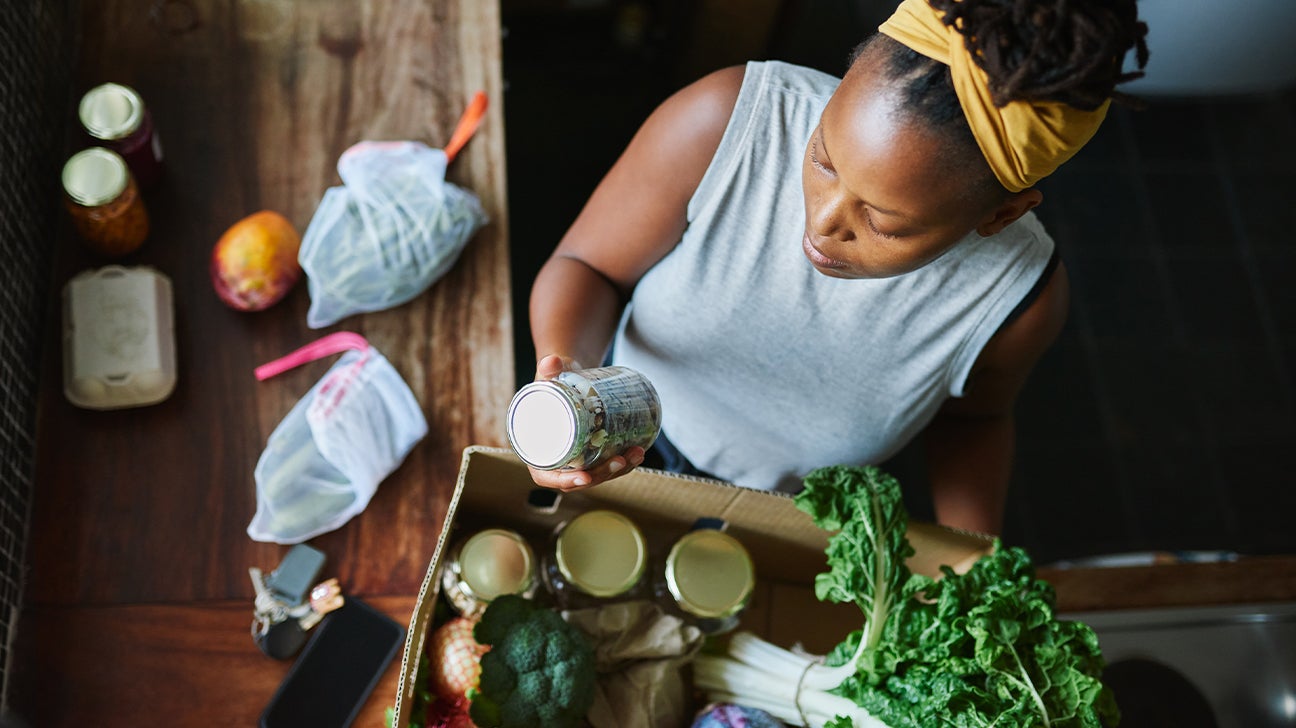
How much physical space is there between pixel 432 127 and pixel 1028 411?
1.67 m

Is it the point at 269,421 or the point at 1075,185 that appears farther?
the point at 1075,185

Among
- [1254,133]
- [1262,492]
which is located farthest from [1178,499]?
[1254,133]

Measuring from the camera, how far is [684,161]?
1.01 meters

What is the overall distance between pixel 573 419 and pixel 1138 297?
2254mm

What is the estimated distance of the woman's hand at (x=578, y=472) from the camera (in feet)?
2.75

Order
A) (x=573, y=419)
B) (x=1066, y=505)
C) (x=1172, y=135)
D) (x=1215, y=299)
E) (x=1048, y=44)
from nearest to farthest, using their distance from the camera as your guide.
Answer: (x=1048, y=44), (x=573, y=419), (x=1066, y=505), (x=1215, y=299), (x=1172, y=135)

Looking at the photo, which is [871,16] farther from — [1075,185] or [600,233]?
[600,233]

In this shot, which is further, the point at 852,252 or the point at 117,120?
the point at 117,120

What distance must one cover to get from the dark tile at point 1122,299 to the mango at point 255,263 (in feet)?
6.55

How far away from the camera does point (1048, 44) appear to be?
0.65 m

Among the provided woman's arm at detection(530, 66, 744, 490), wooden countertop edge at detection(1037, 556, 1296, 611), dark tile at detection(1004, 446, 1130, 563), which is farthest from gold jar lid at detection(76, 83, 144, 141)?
dark tile at detection(1004, 446, 1130, 563)

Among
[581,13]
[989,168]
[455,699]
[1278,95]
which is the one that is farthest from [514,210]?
[1278,95]

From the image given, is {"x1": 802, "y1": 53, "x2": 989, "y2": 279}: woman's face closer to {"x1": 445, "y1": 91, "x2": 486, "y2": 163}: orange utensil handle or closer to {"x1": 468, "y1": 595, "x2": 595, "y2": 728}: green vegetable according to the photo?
{"x1": 468, "y1": 595, "x2": 595, "y2": 728}: green vegetable

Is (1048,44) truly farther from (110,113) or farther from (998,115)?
(110,113)
